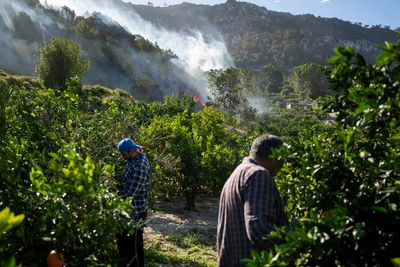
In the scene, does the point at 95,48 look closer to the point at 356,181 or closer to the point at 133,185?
the point at 133,185

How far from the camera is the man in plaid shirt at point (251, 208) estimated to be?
2.56 m

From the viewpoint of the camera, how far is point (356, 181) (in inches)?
79.6

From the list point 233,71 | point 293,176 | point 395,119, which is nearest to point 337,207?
point 395,119

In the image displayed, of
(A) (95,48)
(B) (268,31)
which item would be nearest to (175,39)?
(B) (268,31)

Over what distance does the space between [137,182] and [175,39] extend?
125 m

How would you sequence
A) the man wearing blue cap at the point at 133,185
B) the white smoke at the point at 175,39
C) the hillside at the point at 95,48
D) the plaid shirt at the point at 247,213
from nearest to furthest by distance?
the plaid shirt at the point at 247,213 < the man wearing blue cap at the point at 133,185 < the hillside at the point at 95,48 < the white smoke at the point at 175,39

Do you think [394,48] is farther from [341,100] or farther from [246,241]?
[246,241]

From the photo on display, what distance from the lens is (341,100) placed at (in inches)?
86.3

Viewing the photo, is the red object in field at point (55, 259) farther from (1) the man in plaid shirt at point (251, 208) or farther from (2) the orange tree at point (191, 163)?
(2) the orange tree at point (191, 163)

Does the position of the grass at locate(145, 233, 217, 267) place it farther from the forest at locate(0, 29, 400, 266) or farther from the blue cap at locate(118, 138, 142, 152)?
the forest at locate(0, 29, 400, 266)

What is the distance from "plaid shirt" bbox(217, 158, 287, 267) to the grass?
3.20 m

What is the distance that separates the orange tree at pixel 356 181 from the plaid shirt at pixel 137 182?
2.77 meters

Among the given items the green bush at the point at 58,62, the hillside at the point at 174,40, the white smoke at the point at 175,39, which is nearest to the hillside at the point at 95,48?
the hillside at the point at 174,40

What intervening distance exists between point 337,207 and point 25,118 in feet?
16.5
